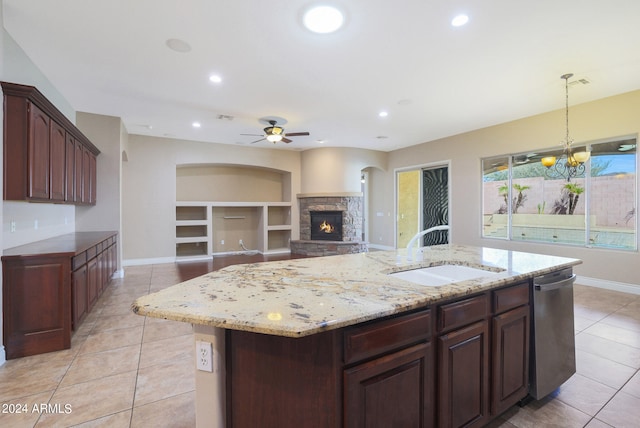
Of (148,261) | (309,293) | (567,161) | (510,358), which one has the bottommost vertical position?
(148,261)

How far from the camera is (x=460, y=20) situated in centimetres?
255

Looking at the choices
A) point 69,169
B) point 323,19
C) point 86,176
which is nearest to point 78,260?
point 69,169

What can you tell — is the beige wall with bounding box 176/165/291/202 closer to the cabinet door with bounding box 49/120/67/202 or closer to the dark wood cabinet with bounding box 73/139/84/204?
the dark wood cabinet with bounding box 73/139/84/204

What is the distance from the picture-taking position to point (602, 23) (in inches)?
103

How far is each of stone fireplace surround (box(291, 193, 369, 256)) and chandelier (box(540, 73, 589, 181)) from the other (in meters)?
4.14

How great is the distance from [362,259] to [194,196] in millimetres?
6433

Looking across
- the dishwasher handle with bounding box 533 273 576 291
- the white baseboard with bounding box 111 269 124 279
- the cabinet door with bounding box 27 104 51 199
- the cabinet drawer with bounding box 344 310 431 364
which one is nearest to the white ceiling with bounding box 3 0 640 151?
the cabinet door with bounding box 27 104 51 199

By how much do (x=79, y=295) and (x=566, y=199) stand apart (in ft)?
23.2

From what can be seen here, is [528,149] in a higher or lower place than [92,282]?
higher

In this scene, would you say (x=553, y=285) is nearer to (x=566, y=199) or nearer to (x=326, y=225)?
(x=566, y=199)

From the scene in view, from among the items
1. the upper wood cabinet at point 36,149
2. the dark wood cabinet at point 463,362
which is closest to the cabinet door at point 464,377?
the dark wood cabinet at point 463,362

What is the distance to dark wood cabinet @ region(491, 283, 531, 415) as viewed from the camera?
1629 millimetres

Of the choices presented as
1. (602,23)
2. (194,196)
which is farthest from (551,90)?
(194,196)

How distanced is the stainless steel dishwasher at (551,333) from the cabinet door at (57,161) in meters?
4.44
